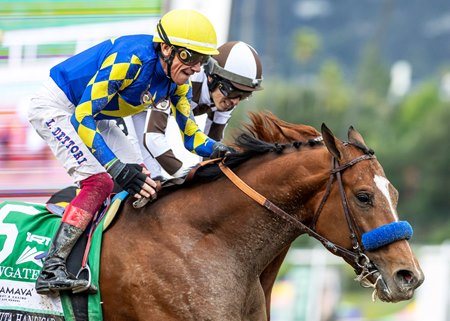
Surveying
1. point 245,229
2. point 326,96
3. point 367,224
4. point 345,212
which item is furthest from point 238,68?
point 326,96

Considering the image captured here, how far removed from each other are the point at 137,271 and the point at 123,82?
1047mm

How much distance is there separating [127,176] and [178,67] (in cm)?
69

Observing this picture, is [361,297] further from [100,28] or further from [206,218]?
[206,218]

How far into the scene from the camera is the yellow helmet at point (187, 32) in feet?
17.6

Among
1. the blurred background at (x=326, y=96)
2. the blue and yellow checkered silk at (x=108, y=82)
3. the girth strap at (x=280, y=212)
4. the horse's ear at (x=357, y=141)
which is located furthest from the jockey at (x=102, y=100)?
the horse's ear at (x=357, y=141)

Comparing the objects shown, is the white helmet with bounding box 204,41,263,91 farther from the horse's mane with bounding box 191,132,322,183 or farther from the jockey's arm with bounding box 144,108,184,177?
the horse's mane with bounding box 191,132,322,183

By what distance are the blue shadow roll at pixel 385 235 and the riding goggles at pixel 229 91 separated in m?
1.92

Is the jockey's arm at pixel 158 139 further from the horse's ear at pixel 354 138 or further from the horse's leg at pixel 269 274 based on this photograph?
the horse's ear at pixel 354 138

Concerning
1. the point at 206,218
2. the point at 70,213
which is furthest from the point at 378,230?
the point at 70,213

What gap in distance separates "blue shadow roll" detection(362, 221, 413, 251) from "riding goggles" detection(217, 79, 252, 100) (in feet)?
6.31

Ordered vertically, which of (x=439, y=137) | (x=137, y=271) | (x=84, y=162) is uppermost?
(x=84, y=162)

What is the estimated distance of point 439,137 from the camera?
200ft

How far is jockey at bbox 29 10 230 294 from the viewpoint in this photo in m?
5.34

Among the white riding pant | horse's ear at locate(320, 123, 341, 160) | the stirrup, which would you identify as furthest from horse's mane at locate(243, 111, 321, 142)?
the stirrup
